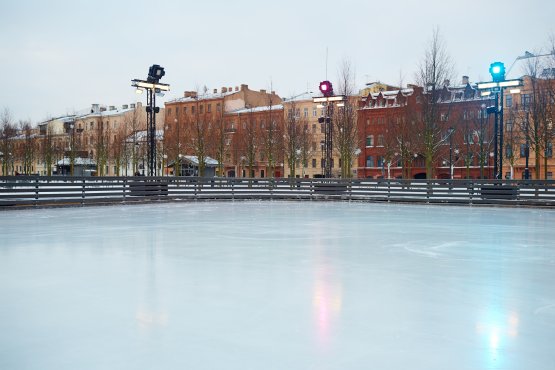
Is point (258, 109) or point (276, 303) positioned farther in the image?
point (258, 109)

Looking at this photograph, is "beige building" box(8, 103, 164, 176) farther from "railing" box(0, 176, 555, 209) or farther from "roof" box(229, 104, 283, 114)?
"railing" box(0, 176, 555, 209)

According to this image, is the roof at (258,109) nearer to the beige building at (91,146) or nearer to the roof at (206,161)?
the beige building at (91,146)

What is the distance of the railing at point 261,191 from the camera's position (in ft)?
72.9

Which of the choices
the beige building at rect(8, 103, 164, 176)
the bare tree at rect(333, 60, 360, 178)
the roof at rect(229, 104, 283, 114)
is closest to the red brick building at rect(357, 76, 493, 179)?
A: the bare tree at rect(333, 60, 360, 178)

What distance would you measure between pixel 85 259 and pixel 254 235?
177 inches

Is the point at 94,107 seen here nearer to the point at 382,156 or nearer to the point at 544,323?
the point at 382,156

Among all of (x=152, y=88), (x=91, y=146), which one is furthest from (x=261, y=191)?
(x=91, y=146)

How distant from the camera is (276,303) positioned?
5.90 metres

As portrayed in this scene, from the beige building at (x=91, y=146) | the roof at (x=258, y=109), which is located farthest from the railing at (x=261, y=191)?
the roof at (x=258, y=109)

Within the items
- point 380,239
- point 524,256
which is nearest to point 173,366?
point 524,256

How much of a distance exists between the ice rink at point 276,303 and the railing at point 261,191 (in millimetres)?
11255

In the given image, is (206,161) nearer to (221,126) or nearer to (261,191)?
(221,126)

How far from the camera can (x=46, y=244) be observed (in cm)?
1089

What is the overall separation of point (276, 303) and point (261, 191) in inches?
984
